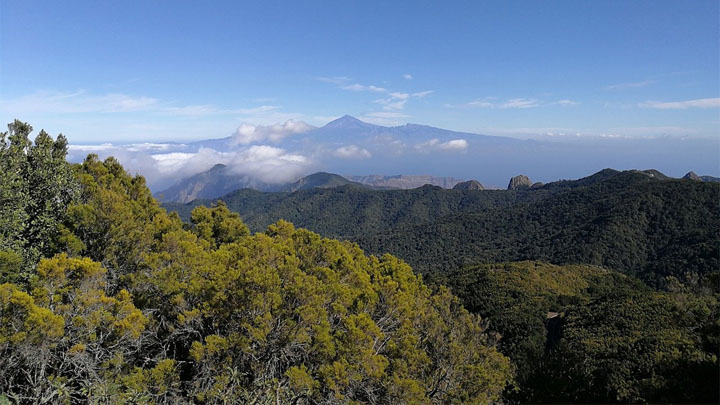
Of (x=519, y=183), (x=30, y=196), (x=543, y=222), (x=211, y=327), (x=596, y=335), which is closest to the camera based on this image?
(x=211, y=327)

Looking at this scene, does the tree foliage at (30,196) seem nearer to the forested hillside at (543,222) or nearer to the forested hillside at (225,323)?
the forested hillside at (225,323)

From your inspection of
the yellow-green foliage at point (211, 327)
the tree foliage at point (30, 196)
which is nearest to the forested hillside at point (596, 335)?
the yellow-green foliage at point (211, 327)

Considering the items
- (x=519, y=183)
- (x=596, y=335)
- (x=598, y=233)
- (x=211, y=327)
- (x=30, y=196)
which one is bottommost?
(x=598, y=233)

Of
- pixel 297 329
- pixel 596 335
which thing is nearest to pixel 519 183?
pixel 596 335

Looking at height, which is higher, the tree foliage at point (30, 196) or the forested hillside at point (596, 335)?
the tree foliage at point (30, 196)

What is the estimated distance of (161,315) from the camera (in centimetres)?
1123

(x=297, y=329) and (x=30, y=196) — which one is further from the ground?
(x=30, y=196)

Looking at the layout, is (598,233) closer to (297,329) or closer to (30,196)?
(297,329)

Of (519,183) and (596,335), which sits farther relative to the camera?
(519,183)

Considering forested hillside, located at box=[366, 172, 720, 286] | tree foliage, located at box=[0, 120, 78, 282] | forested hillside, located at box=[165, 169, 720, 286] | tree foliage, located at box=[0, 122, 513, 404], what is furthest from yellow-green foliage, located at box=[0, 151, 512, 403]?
forested hillside, located at box=[366, 172, 720, 286]

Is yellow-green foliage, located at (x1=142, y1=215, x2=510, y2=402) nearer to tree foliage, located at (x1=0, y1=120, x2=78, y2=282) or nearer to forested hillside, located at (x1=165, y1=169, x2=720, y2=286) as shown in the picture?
tree foliage, located at (x1=0, y1=120, x2=78, y2=282)

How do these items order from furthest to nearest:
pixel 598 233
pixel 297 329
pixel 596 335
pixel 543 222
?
1. pixel 543 222
2. pixel 598 233
3. pixel 596 335
4. pixel 297 329

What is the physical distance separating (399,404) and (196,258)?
7.51 metres

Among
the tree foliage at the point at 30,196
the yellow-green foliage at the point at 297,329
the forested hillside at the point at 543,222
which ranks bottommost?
the forested hillside at the point at 543,222
